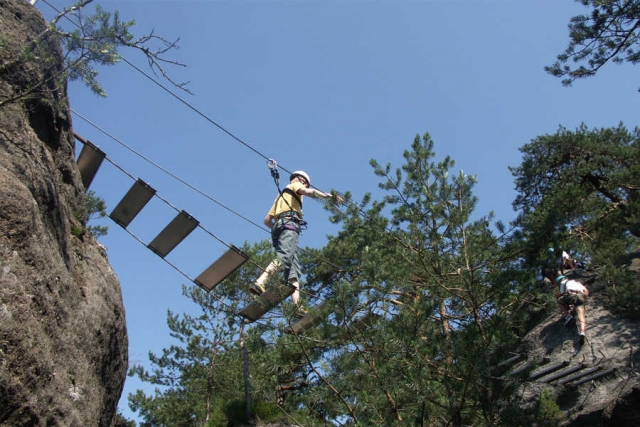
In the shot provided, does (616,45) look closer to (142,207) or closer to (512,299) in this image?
(512,299)

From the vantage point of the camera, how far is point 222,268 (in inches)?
311

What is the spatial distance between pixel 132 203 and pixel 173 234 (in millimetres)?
716

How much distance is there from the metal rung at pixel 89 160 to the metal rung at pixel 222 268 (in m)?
2.12

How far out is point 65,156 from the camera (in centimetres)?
710

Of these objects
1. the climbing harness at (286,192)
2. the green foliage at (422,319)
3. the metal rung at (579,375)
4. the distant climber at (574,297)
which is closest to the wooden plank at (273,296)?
the green foliage at (422,319)

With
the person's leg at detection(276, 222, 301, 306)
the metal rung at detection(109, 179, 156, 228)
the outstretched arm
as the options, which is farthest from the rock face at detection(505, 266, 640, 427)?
the metal rung at detection(109, 179, 156, 228)

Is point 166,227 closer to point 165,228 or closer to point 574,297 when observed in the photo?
point 165,228

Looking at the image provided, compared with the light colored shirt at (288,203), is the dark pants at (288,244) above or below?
below

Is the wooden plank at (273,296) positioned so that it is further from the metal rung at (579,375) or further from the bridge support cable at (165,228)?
the metal rung at (579,375)

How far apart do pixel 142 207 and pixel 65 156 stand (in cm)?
123

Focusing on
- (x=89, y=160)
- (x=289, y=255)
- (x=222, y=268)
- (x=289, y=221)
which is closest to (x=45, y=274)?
(x=222, y=268)

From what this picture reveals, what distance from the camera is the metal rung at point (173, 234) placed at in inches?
302

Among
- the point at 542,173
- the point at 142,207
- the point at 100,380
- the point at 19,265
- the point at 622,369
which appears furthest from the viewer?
the point at 542,173

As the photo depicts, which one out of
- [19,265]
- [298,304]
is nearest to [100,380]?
[19,265]
